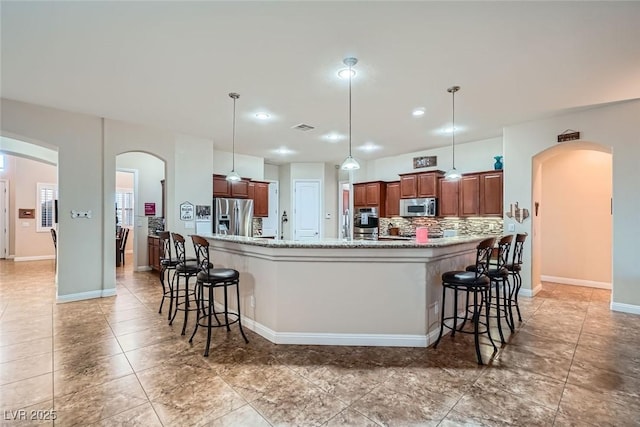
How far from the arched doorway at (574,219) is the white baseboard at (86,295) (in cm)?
684

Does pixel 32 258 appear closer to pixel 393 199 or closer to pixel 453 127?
pixel 393 199

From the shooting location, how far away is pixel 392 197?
7.37 m

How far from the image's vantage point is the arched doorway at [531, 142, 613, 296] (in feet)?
17.9

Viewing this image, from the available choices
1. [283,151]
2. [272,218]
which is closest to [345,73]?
[283,151]

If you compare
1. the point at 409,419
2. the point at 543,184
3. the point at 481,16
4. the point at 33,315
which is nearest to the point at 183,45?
the point at 481,16

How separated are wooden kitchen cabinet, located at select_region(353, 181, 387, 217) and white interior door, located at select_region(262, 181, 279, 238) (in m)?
2.31

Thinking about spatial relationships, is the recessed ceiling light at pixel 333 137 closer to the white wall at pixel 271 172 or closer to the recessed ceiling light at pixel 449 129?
the recessed ceiling light at pixel 449 129

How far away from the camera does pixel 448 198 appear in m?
6.31

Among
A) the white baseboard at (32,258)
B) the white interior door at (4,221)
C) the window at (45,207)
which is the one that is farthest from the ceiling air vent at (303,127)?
the white interior door at (4,221)

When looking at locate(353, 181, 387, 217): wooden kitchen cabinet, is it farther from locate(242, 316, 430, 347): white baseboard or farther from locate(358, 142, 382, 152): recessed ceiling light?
locate(242, 316, 430, 347): white baseboard

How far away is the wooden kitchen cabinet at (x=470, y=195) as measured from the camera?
589 cm

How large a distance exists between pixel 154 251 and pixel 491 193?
7.09 meters

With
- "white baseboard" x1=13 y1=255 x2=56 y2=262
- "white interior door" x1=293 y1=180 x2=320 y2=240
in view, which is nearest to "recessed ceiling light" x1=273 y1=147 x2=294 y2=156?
"white interior door" x1=293 y1=180 x2=320 y2=240

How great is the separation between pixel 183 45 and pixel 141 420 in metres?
2.90
